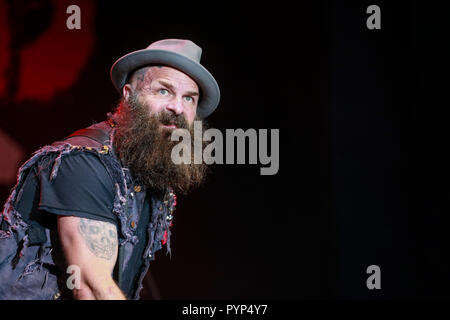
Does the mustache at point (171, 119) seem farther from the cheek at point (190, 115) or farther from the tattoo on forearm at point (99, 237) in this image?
the tattoo on forearm at point (99, 237)

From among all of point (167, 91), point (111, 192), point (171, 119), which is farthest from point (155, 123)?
point (111, 192)

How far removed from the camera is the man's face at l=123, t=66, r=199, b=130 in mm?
2119

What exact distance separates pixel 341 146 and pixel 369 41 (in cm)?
71

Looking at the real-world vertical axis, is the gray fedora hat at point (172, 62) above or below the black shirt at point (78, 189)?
above

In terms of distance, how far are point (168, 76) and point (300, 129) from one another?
4.86 feet

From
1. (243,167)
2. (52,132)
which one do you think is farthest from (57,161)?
(243,167)

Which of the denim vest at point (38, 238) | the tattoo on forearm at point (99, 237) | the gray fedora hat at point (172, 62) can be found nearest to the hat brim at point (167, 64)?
the gray fedora hat at point (172, 62)

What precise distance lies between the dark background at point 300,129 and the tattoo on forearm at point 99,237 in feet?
5.87

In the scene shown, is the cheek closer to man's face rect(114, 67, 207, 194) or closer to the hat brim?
man's face rect(114, 67, 207, 194)

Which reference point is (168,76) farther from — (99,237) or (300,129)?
(300,129)

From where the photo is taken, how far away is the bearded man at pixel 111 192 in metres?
1.64

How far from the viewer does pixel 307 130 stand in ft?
11.1

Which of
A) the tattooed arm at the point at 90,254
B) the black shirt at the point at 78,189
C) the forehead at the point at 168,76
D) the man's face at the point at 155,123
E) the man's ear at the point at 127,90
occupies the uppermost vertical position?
the forehead at the point at 168,76

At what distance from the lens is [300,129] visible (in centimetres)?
341
